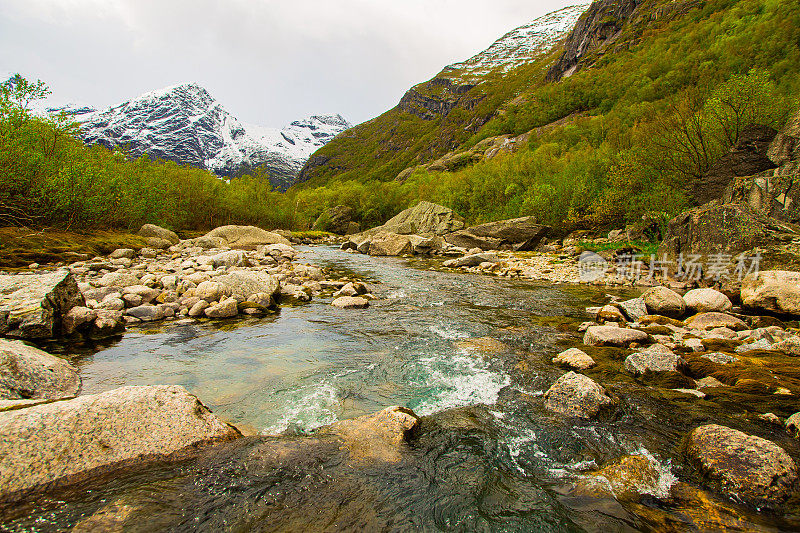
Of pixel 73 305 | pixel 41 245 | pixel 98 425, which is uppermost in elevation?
pixel 41 245

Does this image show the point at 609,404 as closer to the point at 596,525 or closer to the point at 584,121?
the point at 596,525

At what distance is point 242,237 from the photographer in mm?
34531

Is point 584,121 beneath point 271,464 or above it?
above

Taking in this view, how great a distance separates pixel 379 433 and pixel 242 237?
3485cm

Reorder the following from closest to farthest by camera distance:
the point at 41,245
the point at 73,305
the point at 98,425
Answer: the point at 98,425 < the point at 73,305 < the point at 41,245

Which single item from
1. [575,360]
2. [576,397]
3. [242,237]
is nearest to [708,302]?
[575,360]

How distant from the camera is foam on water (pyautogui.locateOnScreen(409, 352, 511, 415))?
5.59 metres

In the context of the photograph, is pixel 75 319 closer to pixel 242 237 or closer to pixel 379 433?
pixel 379 433

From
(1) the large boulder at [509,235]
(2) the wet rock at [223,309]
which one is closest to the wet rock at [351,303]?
(2) the wet rock at [223,309]

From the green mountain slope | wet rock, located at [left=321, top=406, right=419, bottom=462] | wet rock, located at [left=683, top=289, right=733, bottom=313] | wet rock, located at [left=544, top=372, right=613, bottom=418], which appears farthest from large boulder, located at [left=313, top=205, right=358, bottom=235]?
wet rock, located at [left=321, top=406, right=419, bottom=462]

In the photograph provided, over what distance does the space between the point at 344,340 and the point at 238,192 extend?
52.7m

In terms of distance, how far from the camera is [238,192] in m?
52.9

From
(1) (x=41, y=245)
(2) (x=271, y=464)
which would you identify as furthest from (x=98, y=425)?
(1) (x=41, y=245)

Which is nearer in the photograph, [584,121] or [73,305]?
[73,305]
